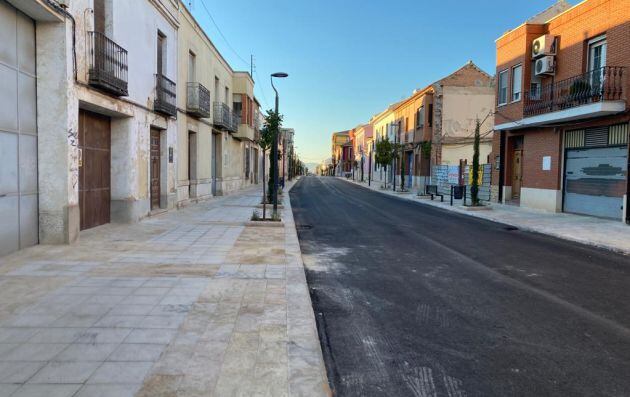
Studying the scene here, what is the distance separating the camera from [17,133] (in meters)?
7.77

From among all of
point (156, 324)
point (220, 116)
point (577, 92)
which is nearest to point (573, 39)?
point (577, 92)

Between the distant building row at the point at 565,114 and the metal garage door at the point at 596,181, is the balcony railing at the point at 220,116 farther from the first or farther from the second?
the metal garage door at the point at 596,181

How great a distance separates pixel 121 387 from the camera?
10.6 feet

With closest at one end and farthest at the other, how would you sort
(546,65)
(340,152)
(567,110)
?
(567,110) → (546,65) → (340,152)

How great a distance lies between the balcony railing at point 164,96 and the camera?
14.1m

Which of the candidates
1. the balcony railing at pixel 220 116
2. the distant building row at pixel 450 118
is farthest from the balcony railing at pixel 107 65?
the distant building row at pixel 450 118

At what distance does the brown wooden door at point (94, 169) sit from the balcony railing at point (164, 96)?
240 cm

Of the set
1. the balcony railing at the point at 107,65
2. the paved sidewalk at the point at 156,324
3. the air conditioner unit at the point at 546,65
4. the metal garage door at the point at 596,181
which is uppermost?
the air conditioner unit at the point at 546,65

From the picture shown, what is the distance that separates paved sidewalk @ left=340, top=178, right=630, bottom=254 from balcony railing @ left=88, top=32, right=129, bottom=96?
11451mm

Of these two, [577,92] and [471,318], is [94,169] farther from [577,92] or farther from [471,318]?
[577,92]

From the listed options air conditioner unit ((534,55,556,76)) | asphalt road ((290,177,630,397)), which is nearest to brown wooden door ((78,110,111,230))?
asphalt road ((290,177,630,397))

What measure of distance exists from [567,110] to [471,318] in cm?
1356

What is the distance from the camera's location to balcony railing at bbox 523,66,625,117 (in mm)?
14523

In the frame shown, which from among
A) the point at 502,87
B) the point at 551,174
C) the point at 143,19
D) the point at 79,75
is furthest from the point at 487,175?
the point at 79,75
